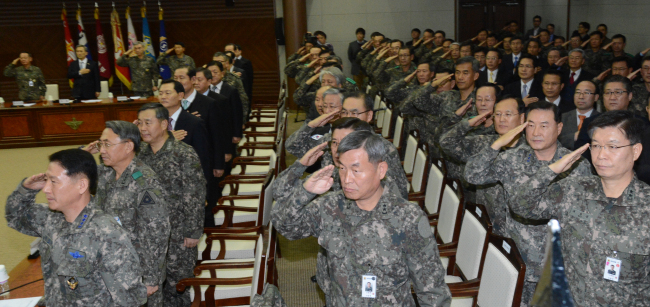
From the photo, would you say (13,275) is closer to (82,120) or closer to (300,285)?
(300,285)

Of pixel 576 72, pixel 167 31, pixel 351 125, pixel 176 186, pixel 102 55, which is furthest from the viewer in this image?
pixel 167 31

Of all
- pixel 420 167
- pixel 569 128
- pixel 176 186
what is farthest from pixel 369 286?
pixel 569 128

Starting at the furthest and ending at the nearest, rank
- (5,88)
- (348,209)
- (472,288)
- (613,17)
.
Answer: (5,88)
(613,17)
(472,288)
(348,209)

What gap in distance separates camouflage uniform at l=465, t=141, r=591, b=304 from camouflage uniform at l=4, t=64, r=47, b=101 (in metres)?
9.22

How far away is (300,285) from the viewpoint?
4.32 m

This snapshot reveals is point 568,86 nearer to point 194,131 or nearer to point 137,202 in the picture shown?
point 194,131

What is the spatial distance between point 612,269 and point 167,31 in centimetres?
A: 1230

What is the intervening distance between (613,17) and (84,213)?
12.1m

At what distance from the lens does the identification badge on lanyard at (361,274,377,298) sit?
2.02 metres

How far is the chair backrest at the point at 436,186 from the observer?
12.8 ft

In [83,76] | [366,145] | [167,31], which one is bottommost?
[83,76]

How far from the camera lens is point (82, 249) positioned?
2260mm

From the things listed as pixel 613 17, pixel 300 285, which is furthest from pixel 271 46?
pixel 300 285

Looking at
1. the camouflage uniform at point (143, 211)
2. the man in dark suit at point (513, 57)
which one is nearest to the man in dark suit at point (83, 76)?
the man in dark suit at point (513, 57)
